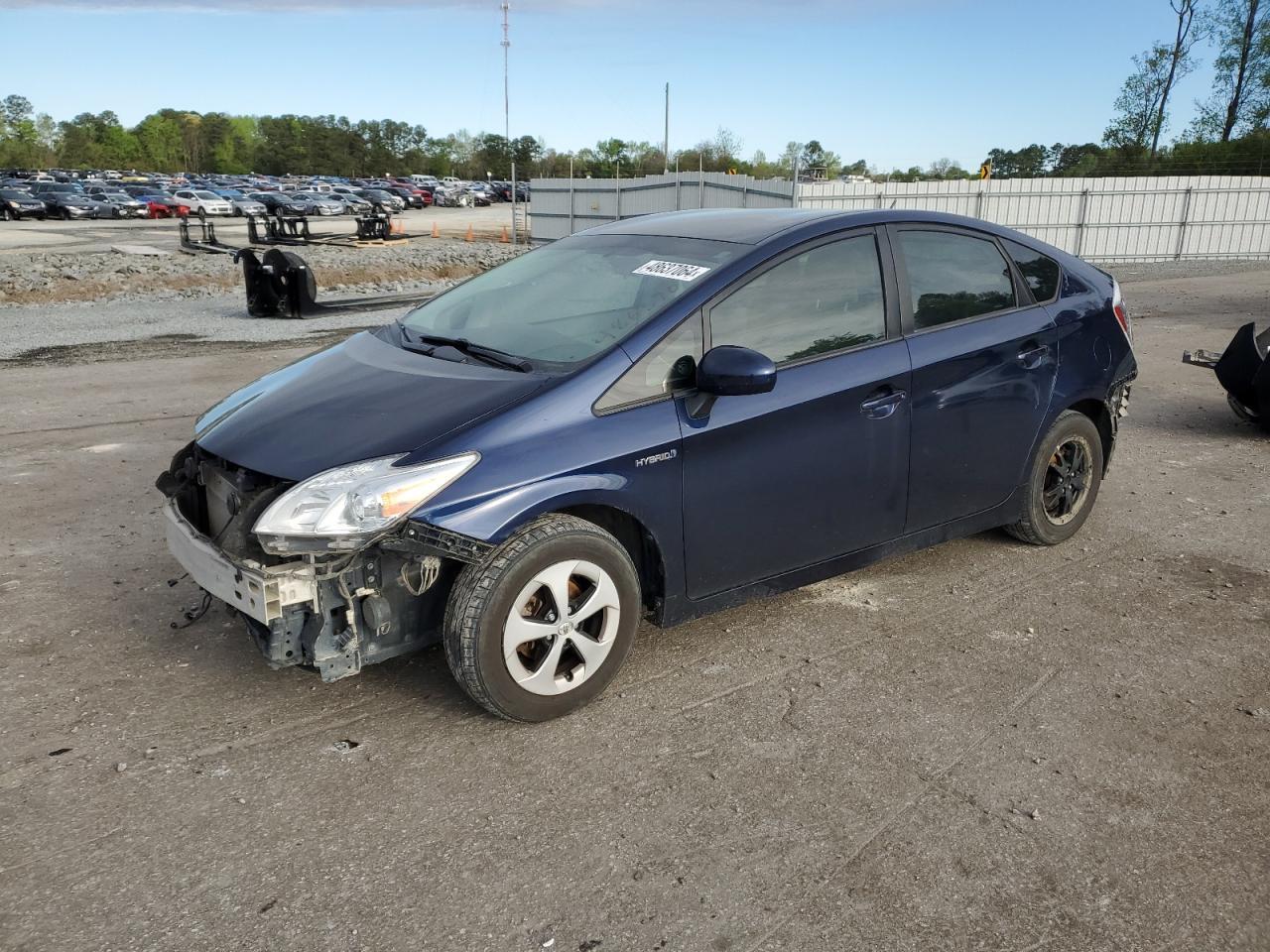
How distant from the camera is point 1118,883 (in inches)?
108

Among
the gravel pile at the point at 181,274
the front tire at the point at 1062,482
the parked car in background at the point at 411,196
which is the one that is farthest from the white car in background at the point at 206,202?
the front tire at the point at 1062,482

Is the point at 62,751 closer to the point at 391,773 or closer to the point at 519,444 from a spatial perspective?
the point at 391,773

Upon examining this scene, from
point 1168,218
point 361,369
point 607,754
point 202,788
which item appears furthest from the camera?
point 1168,218

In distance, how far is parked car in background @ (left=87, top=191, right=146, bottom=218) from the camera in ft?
162

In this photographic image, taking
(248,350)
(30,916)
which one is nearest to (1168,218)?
(248,350)

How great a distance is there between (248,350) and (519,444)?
920 centimetres

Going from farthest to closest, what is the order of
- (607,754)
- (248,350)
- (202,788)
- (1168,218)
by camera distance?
(1168,218)
(248,350)
(607,754)
(202,788)

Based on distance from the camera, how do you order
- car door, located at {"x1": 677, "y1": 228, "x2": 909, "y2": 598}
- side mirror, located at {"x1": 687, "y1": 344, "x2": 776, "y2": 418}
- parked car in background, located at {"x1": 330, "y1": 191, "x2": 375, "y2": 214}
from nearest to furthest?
side mirror, located at {"x1": 687, "y1": 344, "x2": 776, "y2": 418} < car door, located at {"x1": 677, "y1": 228, "x2": 909, "y2": 598} < parked car in background, located at {"x1": 330, "y1": 191, "x2": 375, "y2": 214}

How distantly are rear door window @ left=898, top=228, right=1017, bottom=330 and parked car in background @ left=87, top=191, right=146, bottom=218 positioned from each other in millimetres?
53083

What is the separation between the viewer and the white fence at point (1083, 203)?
74.9 feet

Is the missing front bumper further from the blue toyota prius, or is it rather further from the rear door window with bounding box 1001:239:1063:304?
the rear door window with bounding box 1001:239:1063:304

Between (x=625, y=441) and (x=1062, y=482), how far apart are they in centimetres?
275

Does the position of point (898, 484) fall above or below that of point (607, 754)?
above

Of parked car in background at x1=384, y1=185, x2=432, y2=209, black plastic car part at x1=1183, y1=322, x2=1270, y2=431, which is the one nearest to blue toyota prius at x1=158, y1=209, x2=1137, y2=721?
black plastic car part at x1=1183, y1=322, x2=1270, y2=431
